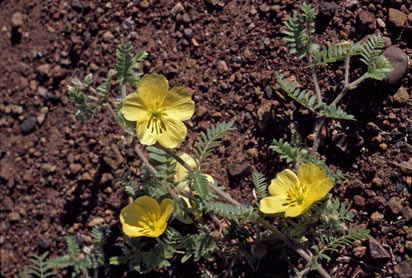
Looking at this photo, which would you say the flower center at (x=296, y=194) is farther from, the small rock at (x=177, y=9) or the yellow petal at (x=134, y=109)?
the small rock at (x=177, y=9)

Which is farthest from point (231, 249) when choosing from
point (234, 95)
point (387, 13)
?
point (387, 13)

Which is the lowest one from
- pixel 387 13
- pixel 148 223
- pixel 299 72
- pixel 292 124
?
pixel 148 223

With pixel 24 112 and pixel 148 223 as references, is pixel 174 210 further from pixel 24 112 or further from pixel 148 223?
pixel 24 112

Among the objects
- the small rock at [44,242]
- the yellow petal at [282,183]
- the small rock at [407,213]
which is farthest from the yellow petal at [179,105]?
the small rock at [44,242]

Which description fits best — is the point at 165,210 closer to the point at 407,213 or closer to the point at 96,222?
the point at 96,222

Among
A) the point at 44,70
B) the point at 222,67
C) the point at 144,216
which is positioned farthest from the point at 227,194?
the point at 44,70

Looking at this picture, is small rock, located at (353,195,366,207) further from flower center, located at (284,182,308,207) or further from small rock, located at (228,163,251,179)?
small rock, located at (228,163,251,179)
